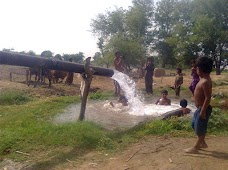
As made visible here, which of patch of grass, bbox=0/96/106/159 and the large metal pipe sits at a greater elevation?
the large metal pipe

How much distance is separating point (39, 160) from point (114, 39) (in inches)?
1223

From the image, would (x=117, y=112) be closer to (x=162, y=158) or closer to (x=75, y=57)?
(x=162, y=158)

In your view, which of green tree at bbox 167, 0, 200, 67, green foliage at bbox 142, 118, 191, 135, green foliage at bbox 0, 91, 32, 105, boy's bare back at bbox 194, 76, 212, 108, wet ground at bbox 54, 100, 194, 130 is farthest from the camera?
green tree at bbox 167, 0, 200, 67

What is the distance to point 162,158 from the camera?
4809 millimetres

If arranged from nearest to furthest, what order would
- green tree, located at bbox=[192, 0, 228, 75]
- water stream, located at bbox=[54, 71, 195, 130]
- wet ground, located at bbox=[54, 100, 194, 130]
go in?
1. wet ground, located at bbox=[54, 100, 194, 130]
2. water stream, located at bbox=[54, 71, 195, 130]
3. green tree, located at bbox=[192, 0, 228, 75]

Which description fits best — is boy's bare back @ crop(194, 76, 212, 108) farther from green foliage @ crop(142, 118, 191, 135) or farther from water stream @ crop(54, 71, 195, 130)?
water stream @ crop(54, 71, 195, 130)

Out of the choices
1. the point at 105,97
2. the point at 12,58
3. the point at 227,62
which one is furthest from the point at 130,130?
the point at 227,62

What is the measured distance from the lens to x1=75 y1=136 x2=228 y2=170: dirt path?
4.48m

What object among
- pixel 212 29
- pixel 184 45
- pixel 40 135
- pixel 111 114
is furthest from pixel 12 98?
pixel 184 45

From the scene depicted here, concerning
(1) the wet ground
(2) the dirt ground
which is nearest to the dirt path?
(2) the dirt ground

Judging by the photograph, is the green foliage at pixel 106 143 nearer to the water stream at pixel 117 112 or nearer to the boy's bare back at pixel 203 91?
the water stream at pixel 117 112

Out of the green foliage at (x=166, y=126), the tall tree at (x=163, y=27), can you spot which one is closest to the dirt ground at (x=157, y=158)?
the green foliage at (x=166, y=126)

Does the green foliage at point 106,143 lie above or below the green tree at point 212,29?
below

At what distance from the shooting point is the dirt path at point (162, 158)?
14.7ft
